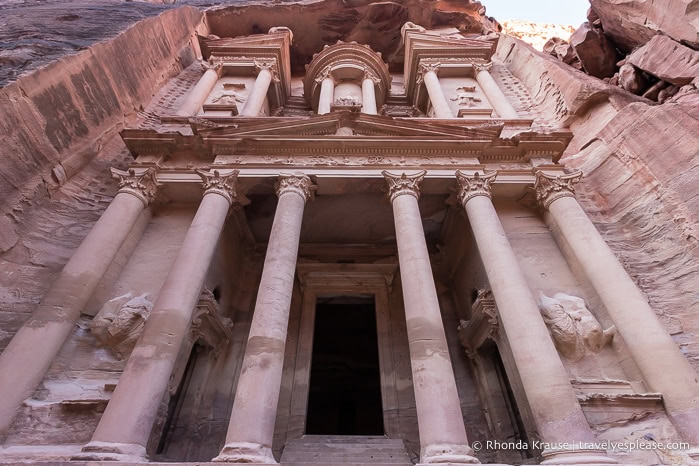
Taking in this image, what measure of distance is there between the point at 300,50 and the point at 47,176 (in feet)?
52.0

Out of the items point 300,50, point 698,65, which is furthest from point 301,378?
point 300,50

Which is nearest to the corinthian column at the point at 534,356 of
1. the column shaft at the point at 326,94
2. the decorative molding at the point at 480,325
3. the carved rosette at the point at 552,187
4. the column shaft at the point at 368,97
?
the decorative molding at the point at 480,325

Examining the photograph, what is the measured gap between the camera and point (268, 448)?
477 cm

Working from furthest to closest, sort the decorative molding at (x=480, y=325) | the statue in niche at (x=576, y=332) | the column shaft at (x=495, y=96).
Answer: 1. the column shaft at (x=495, y=96)
2. the decorative molding at (x=480, y=325)
3. the statue in niche at (x=576, y=332)

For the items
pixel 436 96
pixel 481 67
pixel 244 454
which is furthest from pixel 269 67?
pixel 244 454

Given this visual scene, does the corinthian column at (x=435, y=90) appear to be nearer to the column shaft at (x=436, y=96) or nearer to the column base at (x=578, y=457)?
the column shaft at (x=436, y=96)

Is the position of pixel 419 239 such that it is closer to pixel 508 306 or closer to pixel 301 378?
pixel 508 306

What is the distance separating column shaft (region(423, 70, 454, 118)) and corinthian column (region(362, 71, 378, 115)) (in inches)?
81.8

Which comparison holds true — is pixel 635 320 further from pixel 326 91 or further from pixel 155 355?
pixel 326 91

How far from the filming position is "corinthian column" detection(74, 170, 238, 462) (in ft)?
Result: 15.2

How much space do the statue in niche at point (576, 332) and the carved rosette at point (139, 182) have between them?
829 cm

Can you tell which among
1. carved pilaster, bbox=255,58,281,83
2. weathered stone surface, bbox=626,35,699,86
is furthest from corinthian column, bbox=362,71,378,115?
weathered stone surface, bbox=626,35,699,86

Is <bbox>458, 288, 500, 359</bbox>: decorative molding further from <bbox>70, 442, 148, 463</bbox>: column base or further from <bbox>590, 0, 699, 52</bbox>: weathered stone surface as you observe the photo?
<bbox>590, 0, 699, 52</bbox>: weathered stone surface

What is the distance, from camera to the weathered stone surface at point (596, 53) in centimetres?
1412
